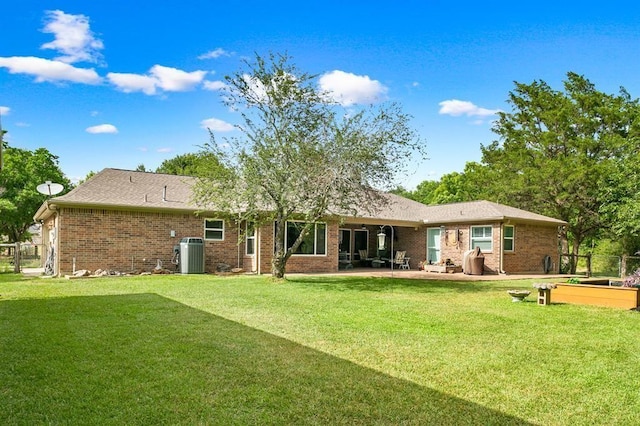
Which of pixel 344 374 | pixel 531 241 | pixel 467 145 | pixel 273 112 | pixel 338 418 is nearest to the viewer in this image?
pixel 338 418

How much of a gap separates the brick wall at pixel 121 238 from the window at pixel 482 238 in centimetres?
1101

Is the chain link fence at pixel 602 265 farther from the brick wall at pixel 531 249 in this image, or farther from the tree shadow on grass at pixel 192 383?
the tree shadow on grass at pixel 192 383

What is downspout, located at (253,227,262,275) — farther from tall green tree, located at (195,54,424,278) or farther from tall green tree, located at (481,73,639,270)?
tall green tree, located at (481,73,639,270)

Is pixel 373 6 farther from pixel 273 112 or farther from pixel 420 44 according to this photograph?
pixel 273 112

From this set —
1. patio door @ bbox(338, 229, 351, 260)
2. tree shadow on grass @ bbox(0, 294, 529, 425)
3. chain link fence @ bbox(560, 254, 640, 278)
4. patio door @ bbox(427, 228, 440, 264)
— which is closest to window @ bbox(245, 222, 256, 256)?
patio door @ bbox(338, 229, 351, 260)

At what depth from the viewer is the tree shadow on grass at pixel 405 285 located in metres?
13.6

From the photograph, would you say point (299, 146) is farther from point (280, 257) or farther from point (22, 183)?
point (22, 183)

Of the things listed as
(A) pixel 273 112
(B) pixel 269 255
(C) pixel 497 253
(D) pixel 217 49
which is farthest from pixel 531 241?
(D) pixel 217 49

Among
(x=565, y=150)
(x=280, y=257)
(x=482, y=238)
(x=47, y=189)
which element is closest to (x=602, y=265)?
(x=565, y=150)

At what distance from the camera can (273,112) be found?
565 inches

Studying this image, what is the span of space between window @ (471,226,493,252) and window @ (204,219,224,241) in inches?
421

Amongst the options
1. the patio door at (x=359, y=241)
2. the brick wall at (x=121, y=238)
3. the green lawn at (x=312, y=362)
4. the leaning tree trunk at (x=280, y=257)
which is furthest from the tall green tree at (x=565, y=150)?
the brick wall at (x=121, y=238)

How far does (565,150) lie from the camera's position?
26094 mm

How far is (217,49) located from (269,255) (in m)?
7.78
